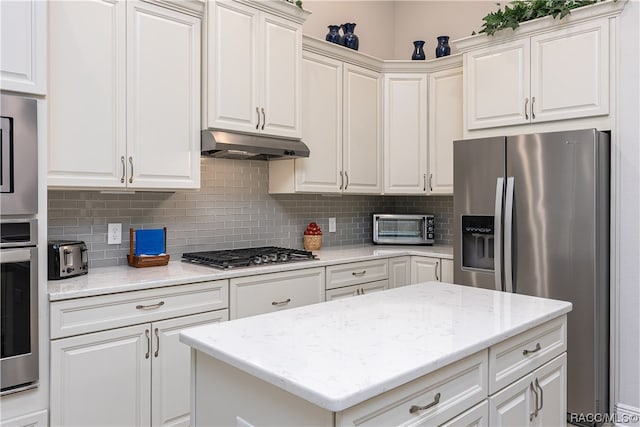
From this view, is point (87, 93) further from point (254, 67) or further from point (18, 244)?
point (254, 67)

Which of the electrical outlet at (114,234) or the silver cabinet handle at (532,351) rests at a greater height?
the electrical outlet at (114,234)

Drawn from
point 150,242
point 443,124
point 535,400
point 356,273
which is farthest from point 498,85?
point 150,242

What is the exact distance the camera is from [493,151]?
306cm

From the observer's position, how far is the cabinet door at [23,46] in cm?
192

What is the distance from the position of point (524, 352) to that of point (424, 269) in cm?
205

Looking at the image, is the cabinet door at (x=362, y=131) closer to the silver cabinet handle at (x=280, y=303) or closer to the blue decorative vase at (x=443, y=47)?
the blue decorative vase at (x=443, y=47)

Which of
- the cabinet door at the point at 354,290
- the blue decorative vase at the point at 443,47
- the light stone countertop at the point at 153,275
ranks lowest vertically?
the cabinet door at the point at 354,290

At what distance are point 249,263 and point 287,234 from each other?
102 cm

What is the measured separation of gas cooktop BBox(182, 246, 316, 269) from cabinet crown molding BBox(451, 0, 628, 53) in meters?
2.01

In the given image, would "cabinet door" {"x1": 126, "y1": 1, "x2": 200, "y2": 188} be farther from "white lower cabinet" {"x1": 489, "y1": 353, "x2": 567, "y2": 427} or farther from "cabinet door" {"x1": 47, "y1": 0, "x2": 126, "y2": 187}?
"white lower cabinet" {"x1": 489, "y1": 353, "x2": 567, "y2": 427}

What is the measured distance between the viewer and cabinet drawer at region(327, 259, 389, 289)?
3.26 meters

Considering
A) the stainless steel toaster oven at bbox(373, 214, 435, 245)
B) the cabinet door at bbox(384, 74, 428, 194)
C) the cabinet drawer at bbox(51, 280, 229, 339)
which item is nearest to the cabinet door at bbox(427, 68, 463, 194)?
the cabinet door at bbox(384, 74, 428, 194)

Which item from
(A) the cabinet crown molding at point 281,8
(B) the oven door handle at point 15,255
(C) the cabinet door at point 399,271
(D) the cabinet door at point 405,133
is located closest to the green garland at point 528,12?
(D) the cabinet door at point 405,133

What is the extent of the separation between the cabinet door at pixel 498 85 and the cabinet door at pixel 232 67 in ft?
5.35
